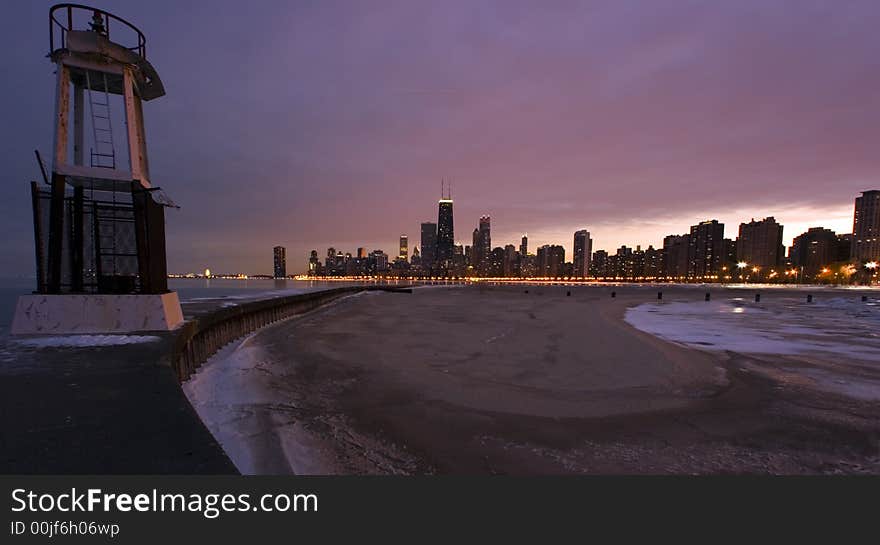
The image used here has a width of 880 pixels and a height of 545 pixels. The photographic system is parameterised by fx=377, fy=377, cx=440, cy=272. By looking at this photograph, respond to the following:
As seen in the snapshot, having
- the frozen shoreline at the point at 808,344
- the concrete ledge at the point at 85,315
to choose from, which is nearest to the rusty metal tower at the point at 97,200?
the concrete ledge at the point at 85,315

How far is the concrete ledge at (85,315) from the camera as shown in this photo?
951 cm

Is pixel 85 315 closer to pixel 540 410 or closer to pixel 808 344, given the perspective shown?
pixel 540 410

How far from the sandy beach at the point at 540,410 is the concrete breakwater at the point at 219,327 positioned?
63 cm

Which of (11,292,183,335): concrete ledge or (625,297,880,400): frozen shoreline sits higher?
(11,292,183,335): concrete ledge

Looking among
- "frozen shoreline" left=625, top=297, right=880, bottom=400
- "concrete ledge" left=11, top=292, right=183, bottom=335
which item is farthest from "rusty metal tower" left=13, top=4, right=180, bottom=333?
"frozen shoreline" left=625, top=297, right=880, bottom=400

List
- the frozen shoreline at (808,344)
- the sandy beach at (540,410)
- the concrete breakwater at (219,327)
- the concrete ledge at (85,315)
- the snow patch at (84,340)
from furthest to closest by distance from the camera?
1. the frozen shoreline at (808,344)
2. the concrete breakwater at (219,327)
3. the concrete ledge at (85,315)
4. the snow patch at (84,340)
5. the sandy beach at (540,410)

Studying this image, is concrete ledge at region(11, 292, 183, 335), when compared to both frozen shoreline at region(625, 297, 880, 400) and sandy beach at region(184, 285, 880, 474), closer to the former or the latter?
sandy beach at region(184, 285, 880, 474)

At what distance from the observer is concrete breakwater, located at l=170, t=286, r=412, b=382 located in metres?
9.72

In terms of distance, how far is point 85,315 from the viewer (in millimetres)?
9680

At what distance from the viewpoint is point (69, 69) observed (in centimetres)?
1029

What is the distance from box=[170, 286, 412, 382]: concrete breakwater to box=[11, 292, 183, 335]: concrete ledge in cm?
100

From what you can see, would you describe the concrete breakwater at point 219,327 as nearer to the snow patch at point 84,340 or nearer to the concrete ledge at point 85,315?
the snow patch at point 84,340

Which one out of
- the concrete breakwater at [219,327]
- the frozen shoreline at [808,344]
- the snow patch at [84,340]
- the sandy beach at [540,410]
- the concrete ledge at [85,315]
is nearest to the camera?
the sandy beach at [540,410]

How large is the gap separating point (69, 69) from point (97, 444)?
12.0 m
